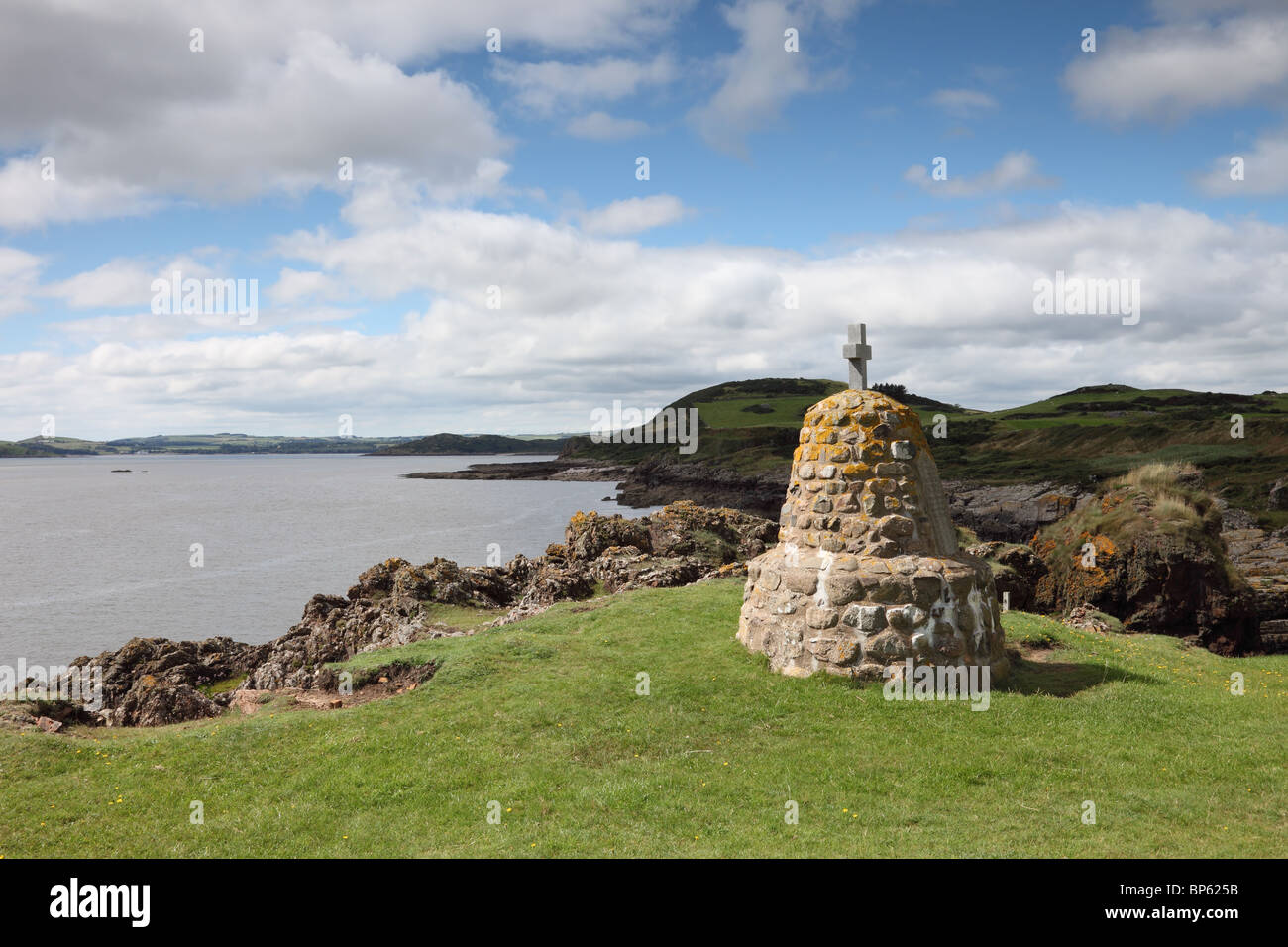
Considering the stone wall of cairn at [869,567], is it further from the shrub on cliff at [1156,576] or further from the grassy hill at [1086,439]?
the grassy hill at [1086,439]

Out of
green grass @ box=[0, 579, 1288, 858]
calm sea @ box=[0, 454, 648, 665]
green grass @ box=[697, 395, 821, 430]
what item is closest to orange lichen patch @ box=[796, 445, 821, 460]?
green grass @ box=[0, 579, 1288, 858]

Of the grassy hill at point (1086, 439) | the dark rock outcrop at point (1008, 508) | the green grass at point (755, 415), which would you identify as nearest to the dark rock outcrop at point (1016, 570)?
the dark rock outcrop at point (1008, 508)

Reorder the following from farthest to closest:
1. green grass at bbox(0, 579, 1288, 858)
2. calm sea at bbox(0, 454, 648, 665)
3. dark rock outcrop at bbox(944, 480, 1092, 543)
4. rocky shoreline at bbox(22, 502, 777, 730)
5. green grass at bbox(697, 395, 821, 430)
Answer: green grass at bbox(697, 395, 821, 430)
dark rock outcrop at bbox(944, 480, 1092, 543)
calm sea at bbox(0, 454, 648, 665)
rocky shoreline at bbox(22, 502, 777, 730)
green grass at bbox(0, 579, 1288, 858)

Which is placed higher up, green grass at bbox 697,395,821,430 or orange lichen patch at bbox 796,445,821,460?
green grass at bbox 697,395,821,430

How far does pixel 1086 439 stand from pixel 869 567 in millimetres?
85074

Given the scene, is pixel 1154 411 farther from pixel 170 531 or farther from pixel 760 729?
pixel 170 531

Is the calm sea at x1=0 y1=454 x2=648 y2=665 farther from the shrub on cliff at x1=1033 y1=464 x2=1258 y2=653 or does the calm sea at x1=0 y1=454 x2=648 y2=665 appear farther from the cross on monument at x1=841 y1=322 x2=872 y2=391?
the shrub on cliff at x1=1033 y1=464 x2=1258 y2=653

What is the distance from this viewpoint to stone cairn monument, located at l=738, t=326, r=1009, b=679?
46.1 feet

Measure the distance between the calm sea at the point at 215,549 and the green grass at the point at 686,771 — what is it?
25.6m

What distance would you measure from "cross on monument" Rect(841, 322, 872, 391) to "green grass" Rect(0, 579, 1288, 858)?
6466 millimetres

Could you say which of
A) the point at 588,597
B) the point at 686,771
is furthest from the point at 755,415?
the point at 686,771

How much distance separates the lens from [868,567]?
14.3m

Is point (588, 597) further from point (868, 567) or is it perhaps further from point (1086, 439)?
point (1086, 439)

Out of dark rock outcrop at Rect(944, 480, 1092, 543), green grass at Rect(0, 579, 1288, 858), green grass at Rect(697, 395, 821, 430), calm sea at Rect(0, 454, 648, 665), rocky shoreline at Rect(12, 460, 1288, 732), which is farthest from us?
green grass at Rect(697, 395, 821, 430)
